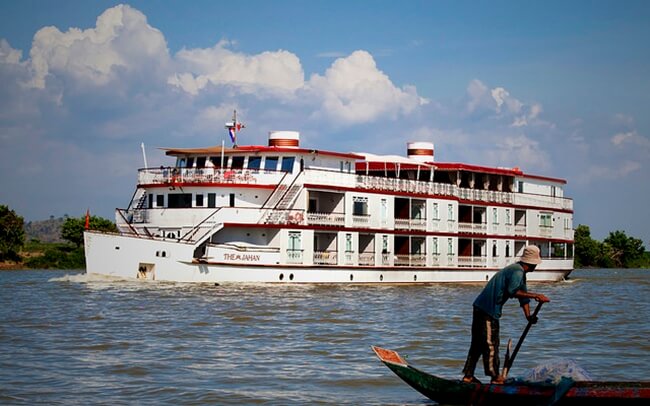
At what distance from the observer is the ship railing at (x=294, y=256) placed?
121ft

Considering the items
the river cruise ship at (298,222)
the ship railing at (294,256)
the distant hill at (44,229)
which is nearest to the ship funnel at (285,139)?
the river cruise ship at (298,222)

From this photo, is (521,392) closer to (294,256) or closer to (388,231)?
(294,256)

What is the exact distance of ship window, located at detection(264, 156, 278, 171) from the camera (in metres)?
38.3

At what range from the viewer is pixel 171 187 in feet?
123

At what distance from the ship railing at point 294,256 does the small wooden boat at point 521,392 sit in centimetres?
2320

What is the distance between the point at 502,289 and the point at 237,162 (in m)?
26.6

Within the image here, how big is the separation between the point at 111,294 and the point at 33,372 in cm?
1593

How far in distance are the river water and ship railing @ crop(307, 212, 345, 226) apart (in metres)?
3.34

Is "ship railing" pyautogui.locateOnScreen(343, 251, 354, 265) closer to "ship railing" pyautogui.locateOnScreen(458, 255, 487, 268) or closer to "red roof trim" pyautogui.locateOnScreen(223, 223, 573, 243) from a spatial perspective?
"red roof trim" pyautogui.locateOnScreen(223, 223, 573, 243)

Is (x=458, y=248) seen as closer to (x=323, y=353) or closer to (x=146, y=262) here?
(x=146, y=262)

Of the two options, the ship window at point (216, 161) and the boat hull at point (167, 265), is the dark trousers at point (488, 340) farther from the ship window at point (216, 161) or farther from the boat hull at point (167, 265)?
the ship window at point (216, 161)

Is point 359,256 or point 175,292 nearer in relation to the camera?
point 175,292

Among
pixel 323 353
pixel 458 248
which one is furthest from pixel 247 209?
pixel 323 353

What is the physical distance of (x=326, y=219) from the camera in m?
38.9
